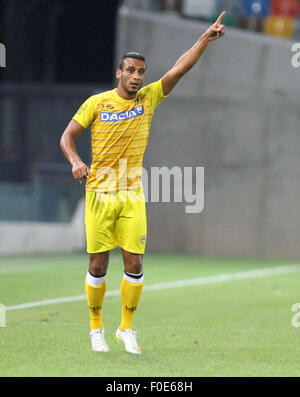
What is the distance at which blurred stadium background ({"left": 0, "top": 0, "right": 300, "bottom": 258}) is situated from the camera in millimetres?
19516

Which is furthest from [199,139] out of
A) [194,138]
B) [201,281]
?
[201,281]

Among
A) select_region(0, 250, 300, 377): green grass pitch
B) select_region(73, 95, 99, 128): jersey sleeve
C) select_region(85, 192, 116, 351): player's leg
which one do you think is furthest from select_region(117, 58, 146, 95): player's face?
select_region(0, 250, 300, 377): green grass pitch

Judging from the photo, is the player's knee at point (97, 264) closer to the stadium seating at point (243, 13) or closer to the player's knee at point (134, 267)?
the player's knee at point (134, 267)

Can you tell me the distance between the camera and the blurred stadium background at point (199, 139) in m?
19.5

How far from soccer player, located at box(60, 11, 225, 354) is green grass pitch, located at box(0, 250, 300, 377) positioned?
1.70 feet

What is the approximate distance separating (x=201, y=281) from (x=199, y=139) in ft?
20.5

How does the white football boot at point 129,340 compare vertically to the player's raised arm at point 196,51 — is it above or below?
below

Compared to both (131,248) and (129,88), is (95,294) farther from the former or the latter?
(129,88)

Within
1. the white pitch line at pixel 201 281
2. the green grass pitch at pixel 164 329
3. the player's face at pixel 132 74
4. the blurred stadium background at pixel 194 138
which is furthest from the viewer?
the blurred stadium background at pixel 194 138

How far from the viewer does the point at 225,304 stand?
447 inches

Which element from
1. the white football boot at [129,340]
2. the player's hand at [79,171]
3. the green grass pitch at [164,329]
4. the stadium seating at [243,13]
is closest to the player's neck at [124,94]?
the player's hand at [79,171]

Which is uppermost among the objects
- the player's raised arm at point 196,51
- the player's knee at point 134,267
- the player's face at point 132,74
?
the player's raised arm at point 196,51

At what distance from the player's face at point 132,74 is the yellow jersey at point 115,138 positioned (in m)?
0.14
